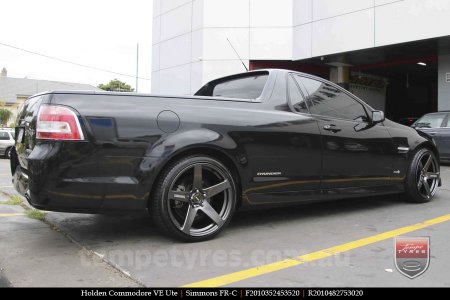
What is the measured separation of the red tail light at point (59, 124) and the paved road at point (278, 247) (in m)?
0.89

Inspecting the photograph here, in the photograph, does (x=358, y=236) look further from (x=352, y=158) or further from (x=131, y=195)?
(x=131, y=195)

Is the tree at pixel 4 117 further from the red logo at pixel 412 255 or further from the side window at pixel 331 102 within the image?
the red logo at pixel 412 255

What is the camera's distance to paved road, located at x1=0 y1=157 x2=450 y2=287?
3041 mm

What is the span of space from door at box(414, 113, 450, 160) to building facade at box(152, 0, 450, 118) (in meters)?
3.12

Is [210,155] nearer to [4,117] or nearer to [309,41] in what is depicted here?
[309,41]

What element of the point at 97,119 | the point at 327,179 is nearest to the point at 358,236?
the point at 327,179

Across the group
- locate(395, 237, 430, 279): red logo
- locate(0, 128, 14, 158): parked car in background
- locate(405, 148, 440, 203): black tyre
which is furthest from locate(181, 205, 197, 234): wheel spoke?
locate(0, 128, 14, 158): parked car in background

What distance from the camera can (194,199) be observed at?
12.4ft

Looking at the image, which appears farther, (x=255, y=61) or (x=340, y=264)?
(x=255, y=61)

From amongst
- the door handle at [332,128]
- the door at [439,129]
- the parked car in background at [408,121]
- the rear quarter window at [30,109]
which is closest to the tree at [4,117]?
the parked car in background at [408,121]

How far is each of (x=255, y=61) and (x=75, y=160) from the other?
1531 centimetres

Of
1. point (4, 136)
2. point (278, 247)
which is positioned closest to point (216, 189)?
point (278, 247)

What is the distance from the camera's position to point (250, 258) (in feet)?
11.3

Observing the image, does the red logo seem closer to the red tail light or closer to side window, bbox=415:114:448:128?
the red tail light
